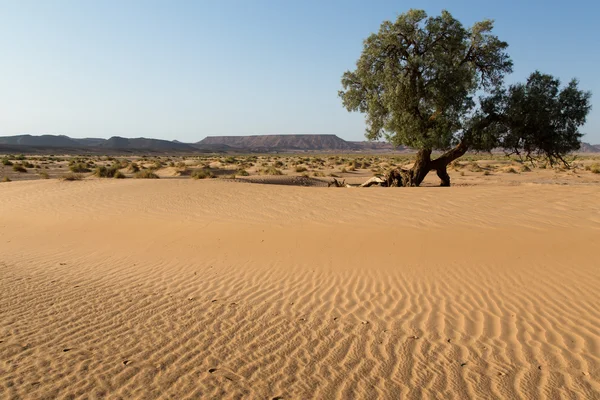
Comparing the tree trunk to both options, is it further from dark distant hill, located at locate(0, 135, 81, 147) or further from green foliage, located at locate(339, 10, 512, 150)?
dark distant hill, located at locate(0, 135, 81, 147)

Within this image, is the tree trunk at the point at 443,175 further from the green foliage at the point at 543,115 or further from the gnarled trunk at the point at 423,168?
the green foliage at the point at 543,115

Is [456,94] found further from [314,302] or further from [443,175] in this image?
[314,302]

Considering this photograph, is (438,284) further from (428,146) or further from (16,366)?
(428,146)

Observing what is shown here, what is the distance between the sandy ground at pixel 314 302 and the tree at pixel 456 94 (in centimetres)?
427

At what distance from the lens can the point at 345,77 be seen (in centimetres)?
1582

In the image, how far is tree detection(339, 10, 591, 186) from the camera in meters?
14.1

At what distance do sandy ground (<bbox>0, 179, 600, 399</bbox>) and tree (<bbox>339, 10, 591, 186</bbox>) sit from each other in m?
4.27

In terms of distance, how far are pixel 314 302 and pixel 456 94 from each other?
11.5 metres

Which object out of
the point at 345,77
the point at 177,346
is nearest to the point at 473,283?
the point at 177,346

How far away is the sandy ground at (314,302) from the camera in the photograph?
134 inches

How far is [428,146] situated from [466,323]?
1098 centimetres

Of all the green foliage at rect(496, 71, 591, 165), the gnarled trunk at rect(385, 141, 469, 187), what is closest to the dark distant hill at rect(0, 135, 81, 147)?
the gnarled trunk at rect(385, 141, 469, 187)

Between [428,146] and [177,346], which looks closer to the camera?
[177,346]

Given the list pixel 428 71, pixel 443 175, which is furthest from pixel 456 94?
pixel 443 175
